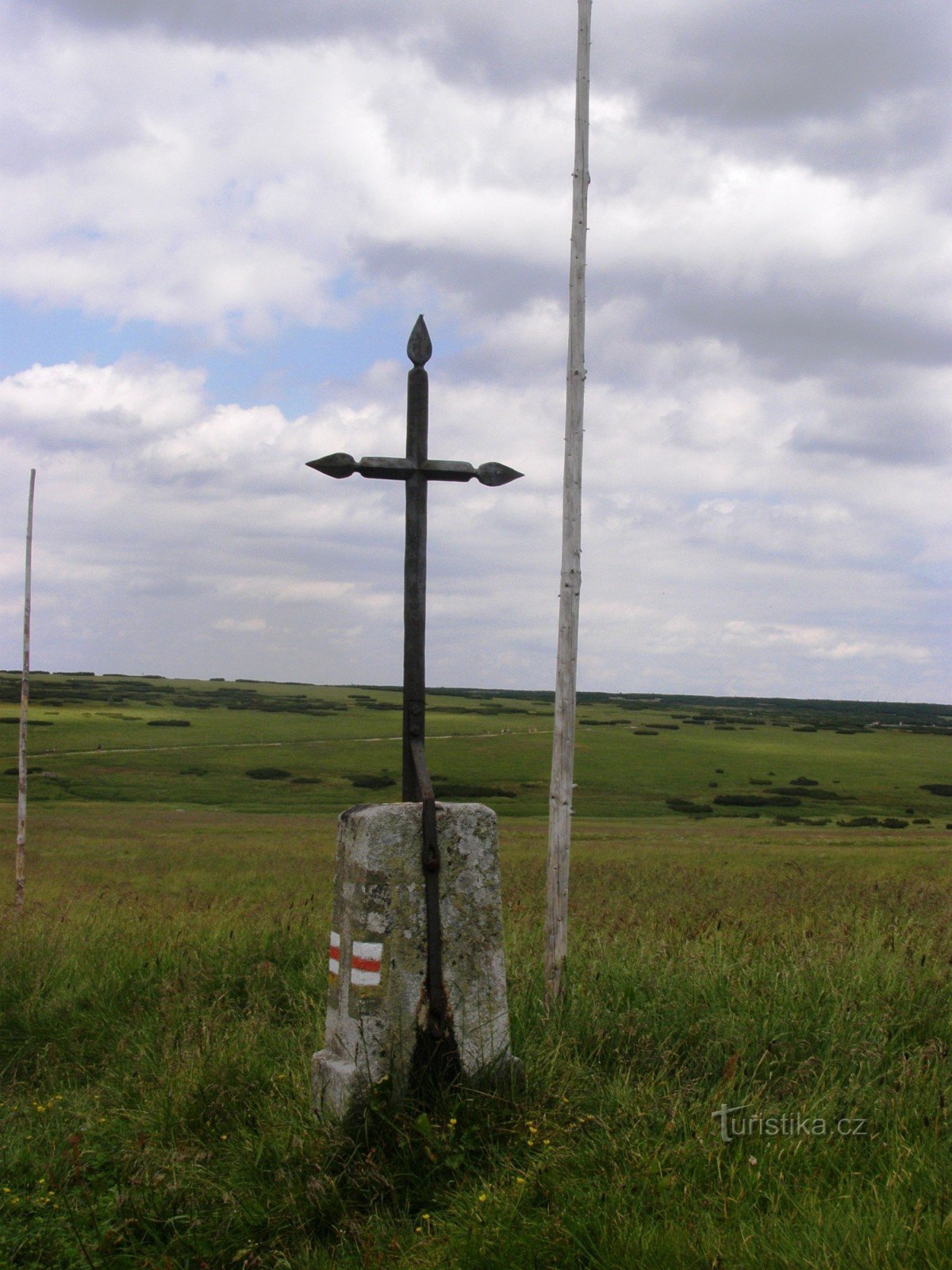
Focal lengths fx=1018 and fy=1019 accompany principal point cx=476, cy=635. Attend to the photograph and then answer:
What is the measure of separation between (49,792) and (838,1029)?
57.3 meters

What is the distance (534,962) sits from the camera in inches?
291

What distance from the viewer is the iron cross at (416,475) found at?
567cm

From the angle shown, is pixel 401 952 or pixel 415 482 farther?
pixel 415 482

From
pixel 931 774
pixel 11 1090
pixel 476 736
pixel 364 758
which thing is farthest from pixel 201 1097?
pixel 476 736

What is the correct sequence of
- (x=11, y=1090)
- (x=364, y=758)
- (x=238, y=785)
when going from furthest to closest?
(x=364, y=758), (x=238, y=785), (x=11, y=1090)

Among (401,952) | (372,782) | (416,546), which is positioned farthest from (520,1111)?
(372,782)

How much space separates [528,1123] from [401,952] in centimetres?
104

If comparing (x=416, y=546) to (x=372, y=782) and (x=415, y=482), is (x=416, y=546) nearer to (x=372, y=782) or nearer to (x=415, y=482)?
(x=415, y=482)

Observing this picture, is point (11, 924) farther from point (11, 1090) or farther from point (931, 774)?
point (931, 774)

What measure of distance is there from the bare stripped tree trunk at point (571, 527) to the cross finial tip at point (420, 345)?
248cm

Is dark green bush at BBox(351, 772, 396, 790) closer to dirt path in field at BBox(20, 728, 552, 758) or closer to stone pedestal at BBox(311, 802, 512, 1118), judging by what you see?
dirt path in field at BBox(20, 728, 552, 758)

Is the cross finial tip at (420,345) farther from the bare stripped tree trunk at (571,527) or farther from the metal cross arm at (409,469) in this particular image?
the bare stripped tree trunk at (571,527)

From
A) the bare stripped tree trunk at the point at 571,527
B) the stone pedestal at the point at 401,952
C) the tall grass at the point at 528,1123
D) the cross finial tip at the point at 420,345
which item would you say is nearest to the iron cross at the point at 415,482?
the cross finial tip at the point at 420,345

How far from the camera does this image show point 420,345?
5.84m
